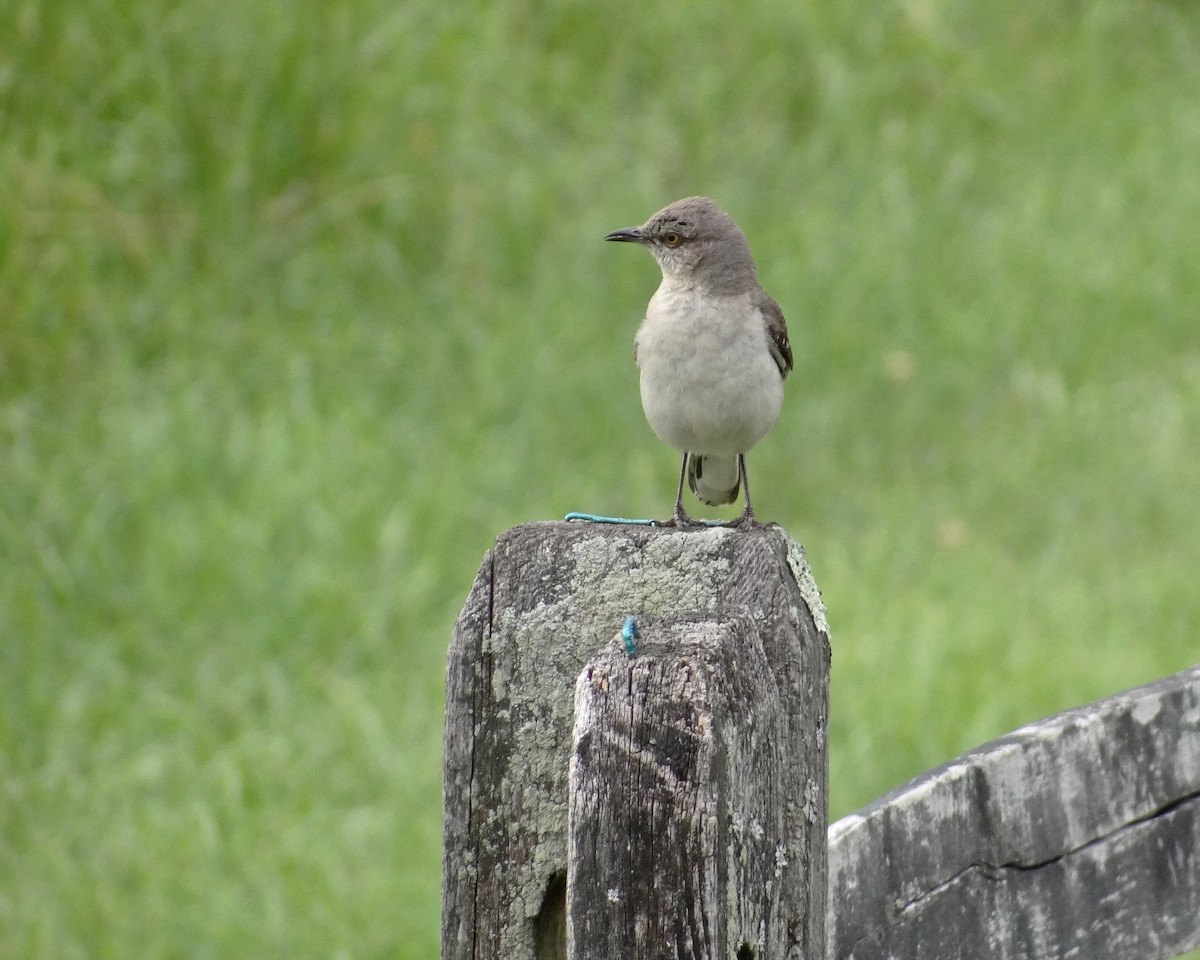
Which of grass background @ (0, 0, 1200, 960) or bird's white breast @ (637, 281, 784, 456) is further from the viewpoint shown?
grass background @ (0, 0, 1200, 960)

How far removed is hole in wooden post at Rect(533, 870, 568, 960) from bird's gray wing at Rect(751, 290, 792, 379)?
2392 millimetres

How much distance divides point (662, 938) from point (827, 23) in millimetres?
8617

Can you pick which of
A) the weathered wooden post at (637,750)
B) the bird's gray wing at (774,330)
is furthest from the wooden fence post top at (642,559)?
the bird's gray wing at (774,330)

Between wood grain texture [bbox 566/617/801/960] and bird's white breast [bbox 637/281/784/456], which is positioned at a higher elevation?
bird's white breast [bbox 637/281/784/456]

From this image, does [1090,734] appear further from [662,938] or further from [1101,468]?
[1101,468]

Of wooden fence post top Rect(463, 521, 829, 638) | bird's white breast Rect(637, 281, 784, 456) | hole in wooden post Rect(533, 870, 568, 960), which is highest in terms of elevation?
bird's white breast Rect(637, 281, 784, 456)

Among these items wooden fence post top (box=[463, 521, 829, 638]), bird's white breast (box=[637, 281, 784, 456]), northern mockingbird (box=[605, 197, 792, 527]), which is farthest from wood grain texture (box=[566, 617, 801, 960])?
bird's white breast (box=[637, 281, 784, 456])

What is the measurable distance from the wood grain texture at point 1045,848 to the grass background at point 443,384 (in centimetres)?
266

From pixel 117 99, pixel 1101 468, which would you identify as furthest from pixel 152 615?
pixel 1101 468

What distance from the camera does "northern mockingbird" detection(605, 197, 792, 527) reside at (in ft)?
12.3

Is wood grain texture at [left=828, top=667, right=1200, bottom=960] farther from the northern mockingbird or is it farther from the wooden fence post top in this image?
the northern mockingbird

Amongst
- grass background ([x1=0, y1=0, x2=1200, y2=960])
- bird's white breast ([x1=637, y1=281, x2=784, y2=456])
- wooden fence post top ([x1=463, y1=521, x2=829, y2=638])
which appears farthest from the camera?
grass background ([x1=0, y1=0, x2=1200, y2=960])

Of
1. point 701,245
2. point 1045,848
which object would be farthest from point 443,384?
point 1045,848

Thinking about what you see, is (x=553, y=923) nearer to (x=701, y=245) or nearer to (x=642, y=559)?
(x=642, y=559)
